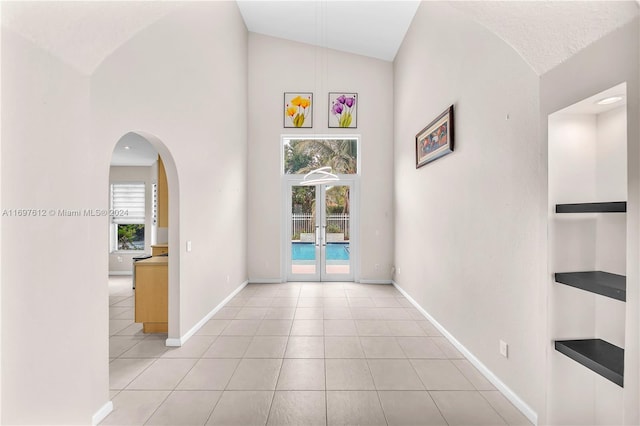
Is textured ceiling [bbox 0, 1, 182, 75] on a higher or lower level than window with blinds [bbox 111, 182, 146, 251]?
higher

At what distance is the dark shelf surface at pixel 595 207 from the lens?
1259mm

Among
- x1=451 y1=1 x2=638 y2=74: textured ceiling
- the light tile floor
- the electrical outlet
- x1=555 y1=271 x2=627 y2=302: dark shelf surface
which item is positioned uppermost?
x1=451 y1=1 x2=638 y2=74: textured ceiling

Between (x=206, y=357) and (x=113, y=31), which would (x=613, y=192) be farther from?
(x=206, y=357)

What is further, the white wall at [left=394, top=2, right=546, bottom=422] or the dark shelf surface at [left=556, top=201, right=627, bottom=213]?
the white wall at [left=394, top=2, right=546, bottom=422]

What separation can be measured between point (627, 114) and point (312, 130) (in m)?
5.09

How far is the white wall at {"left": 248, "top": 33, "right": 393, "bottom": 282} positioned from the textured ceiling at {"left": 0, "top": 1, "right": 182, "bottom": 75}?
167 inches

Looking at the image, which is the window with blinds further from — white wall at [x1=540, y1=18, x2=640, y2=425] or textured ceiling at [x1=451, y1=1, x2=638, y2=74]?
white wall at [x1=540, y1=18, x2=640, y2=425]

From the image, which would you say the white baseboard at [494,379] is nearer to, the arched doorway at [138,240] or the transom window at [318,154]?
the arched doorway at [138,240]

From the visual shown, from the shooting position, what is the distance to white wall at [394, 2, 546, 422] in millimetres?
1963

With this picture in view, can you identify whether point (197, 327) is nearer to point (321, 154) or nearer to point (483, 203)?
point (483, 203)

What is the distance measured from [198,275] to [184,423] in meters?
1.83

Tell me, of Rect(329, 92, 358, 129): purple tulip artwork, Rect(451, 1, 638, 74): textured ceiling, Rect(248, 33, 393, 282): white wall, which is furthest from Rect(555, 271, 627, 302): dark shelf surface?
Rect(329, 92, 358, 129): purple tulip artwork

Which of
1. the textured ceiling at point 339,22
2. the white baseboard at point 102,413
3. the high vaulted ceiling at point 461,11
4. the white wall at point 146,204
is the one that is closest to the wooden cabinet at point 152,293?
the white baseboard at point 102,413

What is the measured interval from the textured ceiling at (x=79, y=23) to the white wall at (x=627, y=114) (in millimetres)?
2136
